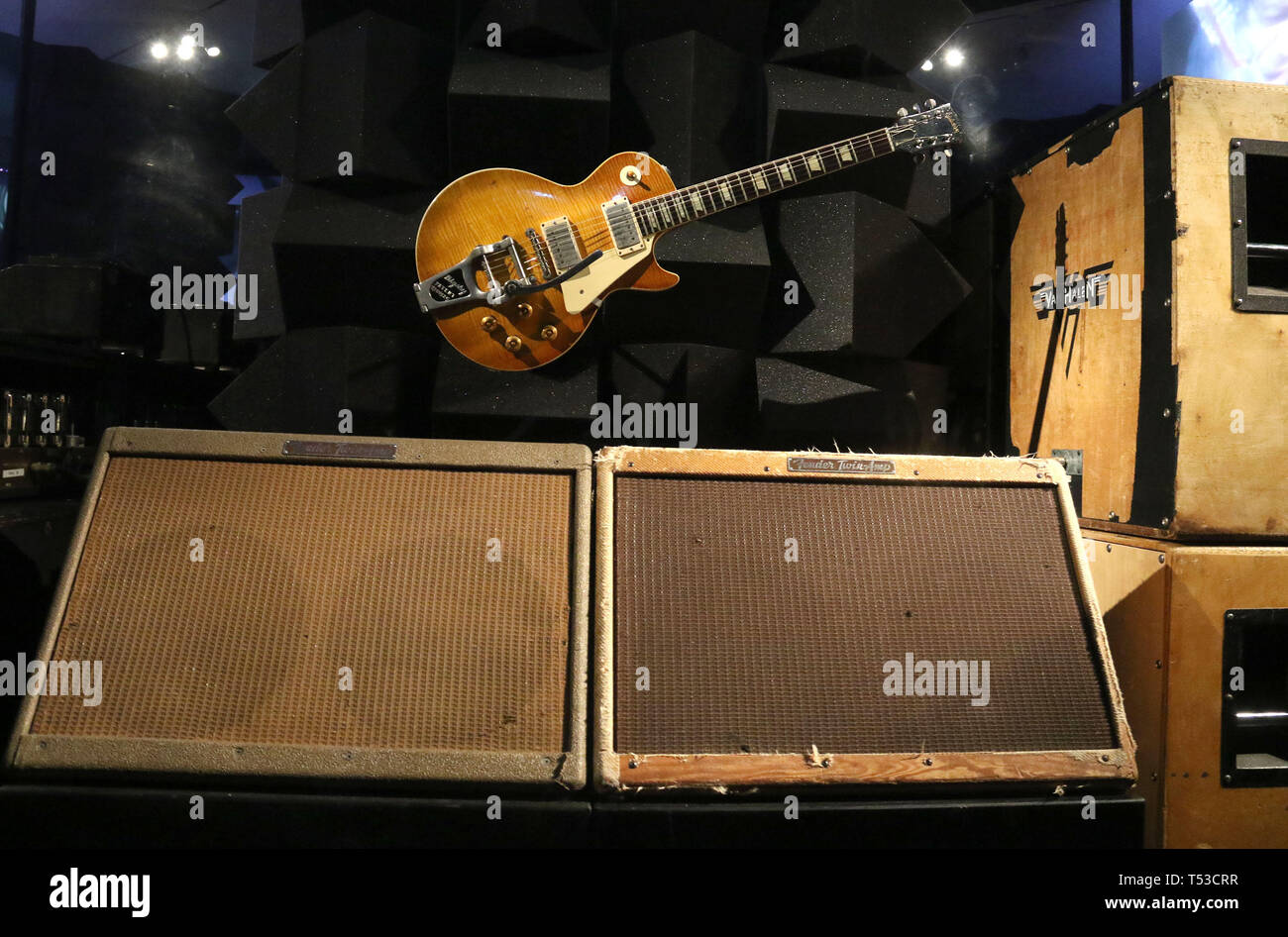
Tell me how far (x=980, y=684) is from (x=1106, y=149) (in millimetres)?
1311

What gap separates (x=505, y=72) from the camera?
1.85 metres

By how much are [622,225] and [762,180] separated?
40 cm

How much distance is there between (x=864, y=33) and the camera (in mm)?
1900

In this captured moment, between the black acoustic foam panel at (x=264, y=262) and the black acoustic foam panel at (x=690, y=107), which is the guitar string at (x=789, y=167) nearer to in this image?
the black acoustic foam panel at (x=690, y=107)

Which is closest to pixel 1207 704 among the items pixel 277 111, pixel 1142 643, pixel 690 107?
pixel 1142 643

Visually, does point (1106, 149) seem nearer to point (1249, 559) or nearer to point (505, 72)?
point (1249, 559)

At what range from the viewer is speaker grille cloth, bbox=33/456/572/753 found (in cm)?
107

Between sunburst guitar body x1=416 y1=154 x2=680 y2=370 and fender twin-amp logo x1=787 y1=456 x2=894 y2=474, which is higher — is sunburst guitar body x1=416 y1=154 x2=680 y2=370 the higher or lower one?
the higher one

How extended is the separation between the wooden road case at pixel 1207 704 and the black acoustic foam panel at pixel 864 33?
154 cm

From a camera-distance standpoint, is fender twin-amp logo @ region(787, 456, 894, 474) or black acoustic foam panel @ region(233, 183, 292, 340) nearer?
fender twin-amp logo @ region(787, 456, 894, 474)

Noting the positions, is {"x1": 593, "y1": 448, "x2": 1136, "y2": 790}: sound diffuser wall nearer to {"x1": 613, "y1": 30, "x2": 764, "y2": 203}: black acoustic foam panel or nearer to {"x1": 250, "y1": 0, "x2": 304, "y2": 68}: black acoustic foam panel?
{"x1": 613, "y1": 30, "x2": 764, "y2": 203}: black acoustic foam panel

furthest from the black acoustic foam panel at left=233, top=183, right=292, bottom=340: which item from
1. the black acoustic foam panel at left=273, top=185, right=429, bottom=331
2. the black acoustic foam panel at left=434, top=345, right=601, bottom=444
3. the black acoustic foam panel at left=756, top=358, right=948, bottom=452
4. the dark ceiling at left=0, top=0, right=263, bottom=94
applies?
the black acoustic foam panel at left=756, top=358, right=948, bottom=452

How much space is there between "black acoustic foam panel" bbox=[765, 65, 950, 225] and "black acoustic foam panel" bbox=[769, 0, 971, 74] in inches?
2.3

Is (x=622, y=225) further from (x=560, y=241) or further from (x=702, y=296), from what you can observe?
(x=702, y=296)
